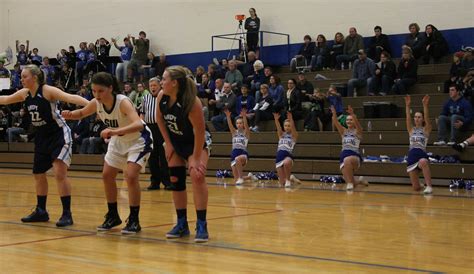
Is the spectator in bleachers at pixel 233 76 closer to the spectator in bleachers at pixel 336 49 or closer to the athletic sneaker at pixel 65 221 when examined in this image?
the spectator in bleachers at pixel 336 49

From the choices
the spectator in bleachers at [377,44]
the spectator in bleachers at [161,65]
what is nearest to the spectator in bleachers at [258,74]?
the spectator in bleachers at [377,44]

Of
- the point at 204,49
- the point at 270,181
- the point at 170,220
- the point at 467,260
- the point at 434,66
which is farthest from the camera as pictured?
the point at 204,49

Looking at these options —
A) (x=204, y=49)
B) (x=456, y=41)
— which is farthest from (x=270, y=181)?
(x=204, y=49)

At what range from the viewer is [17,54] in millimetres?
25516

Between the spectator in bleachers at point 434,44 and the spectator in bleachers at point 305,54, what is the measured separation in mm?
3518

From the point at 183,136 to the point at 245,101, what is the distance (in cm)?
1103

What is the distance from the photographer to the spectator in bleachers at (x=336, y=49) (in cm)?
1774

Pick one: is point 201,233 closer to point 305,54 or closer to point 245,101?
point 245,101

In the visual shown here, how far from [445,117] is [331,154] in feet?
8.57

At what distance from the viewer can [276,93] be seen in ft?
53.2

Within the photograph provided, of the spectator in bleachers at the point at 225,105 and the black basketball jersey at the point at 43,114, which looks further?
the spectator in bleachers at the point at 225,105

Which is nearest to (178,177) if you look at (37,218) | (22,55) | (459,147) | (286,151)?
(37,218)

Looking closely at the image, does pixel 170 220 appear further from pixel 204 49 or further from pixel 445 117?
pixel 204 49

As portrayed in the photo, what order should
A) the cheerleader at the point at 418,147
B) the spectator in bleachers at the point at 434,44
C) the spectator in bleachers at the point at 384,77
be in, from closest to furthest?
the cheerleader at the point at 418,147, the spectator in bleachers at the point at 384,77, the spectator in bleachers at the point at 434,44
